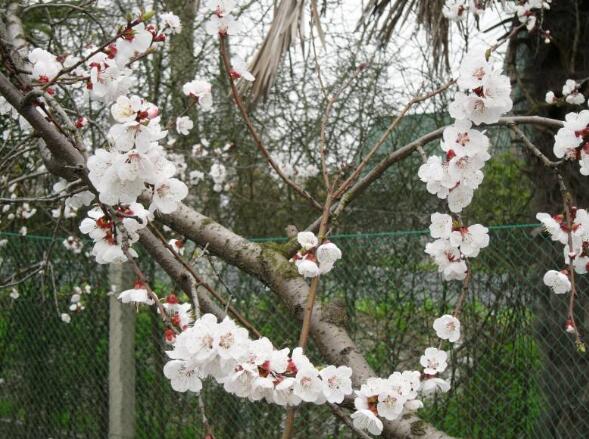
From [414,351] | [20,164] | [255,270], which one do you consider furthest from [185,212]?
[20,164]

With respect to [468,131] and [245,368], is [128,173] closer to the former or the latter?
[245,368]

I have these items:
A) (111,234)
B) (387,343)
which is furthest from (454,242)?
(387,343)

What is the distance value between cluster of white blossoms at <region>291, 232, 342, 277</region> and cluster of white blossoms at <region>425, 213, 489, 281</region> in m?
0.23

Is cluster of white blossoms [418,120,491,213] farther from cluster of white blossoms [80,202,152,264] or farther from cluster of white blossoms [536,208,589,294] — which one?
cluster of white blossoms [80,202,152,264]

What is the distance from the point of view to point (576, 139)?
1320 mm

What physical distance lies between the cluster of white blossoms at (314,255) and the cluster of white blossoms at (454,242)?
228 mm

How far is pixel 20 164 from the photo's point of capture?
14.5 ft

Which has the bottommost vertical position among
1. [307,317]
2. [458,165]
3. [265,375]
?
[265,375]

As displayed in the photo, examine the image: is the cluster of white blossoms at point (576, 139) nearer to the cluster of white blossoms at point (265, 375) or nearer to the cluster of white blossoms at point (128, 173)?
the cluster of white blossoms at point (265, 375)

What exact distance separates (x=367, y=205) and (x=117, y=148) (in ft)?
12.4

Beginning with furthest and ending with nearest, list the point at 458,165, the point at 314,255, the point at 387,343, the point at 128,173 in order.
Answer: the point at 387,343, the point at 314,255, the point at 458,165, the point at 128,173

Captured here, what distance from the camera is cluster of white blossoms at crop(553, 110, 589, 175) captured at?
131 cm

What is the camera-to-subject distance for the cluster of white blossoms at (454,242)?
1458 millimetres

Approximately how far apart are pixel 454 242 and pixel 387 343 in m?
2.00
